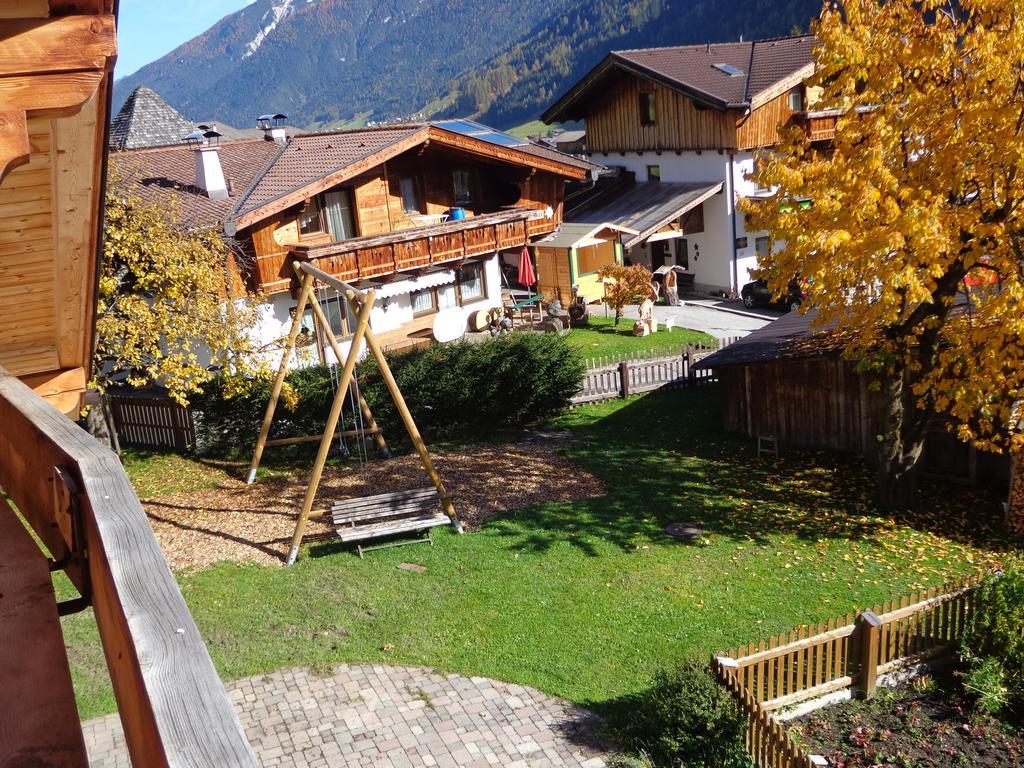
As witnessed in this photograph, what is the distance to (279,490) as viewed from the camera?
18.8m

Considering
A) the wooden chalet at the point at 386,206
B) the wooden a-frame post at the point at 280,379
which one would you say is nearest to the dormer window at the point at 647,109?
the wooden chalet at the point at 386,206

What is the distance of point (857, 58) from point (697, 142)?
2528cm

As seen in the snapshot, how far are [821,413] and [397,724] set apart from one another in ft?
39.0

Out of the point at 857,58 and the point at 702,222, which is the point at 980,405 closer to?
the point at 857,58

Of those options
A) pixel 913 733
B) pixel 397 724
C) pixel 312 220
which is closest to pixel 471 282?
pixel 312 220

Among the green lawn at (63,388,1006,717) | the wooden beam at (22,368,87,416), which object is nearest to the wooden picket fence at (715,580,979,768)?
the green lawn at (63,388,1006,717)

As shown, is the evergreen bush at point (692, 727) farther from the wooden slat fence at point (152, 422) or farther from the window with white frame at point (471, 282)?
the window with white frame at point (471, 282)

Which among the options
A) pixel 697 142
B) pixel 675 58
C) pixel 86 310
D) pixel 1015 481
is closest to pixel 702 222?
pixel 697 142

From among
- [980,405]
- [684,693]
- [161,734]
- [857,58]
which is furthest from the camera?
[980,405]

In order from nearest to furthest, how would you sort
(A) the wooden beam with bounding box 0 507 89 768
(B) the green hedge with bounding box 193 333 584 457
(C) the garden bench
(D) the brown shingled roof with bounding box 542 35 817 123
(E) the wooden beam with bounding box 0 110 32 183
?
(A) the wooden beam with bounding box 0 507 89 768
(E) the wooden beam with bounding box 0 110 32 183
(C) the garden bench
(B) the green hedge with bounding box 193 333 584 457
(D) the brown shingled roof with bounding box 542 35 817 123

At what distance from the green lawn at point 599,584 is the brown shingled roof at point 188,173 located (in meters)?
9.66

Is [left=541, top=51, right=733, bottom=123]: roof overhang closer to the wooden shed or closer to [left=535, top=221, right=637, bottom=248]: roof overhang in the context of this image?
[left=535, top=221, right=637, bottom=248]: roof overhang

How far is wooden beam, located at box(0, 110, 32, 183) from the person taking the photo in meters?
2.40

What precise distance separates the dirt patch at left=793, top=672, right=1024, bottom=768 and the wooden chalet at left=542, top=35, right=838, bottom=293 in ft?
83.8
